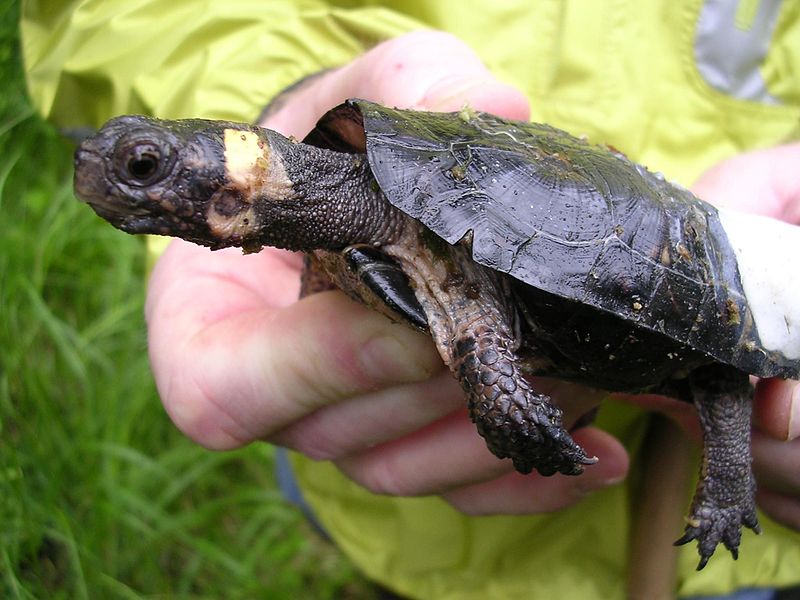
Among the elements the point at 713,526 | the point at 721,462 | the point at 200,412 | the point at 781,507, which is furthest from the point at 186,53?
the point at 781,507

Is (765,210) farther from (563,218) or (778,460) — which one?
(563,218)

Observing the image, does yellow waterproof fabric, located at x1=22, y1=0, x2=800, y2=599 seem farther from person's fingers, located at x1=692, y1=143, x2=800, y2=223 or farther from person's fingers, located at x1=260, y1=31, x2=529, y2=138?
person's fingers, located at x1=260, y1=31, x2=529, y2=138

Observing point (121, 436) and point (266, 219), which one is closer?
point (266, 219)

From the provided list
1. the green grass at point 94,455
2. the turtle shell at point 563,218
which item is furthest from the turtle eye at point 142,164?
the green grass at point 94,455

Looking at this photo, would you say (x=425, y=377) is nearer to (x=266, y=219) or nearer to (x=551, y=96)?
(x=266, y=219)

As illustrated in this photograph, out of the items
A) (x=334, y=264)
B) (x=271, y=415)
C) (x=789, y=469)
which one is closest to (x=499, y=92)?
(x=334, y=264)

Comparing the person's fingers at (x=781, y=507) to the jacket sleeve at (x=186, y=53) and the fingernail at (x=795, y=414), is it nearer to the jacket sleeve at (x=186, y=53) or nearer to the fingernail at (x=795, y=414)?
the fingernail at (x=795, y=414)

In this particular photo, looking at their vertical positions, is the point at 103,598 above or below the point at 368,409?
below
